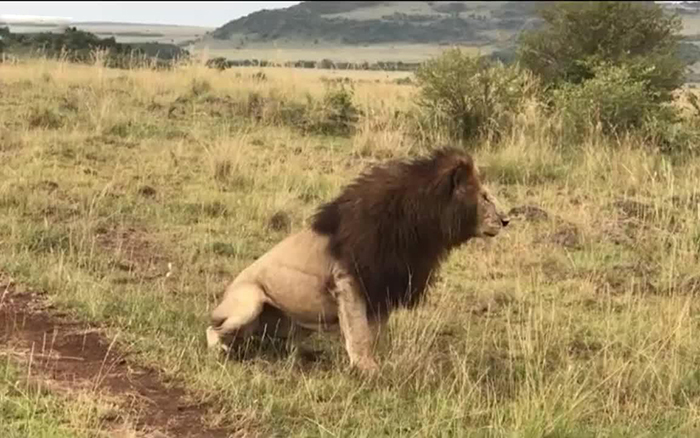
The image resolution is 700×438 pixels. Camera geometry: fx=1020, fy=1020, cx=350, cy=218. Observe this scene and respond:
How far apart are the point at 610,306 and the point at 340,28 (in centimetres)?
268

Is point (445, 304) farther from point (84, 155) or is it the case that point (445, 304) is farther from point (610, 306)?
point (84, 155)

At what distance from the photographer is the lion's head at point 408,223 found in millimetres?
5406

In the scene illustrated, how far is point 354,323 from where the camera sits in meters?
5.33

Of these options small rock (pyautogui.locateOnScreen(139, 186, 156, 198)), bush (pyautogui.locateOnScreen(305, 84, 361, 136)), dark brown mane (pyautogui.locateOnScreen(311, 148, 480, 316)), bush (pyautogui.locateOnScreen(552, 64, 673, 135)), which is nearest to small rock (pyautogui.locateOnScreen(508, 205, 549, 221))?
small rock (pyautogui.locateOnScreen(139, 186, 156, 198))

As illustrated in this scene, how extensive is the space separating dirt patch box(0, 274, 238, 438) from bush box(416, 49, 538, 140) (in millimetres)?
8082

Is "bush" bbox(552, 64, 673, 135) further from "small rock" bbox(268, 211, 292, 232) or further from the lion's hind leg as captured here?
the lion's hind leg

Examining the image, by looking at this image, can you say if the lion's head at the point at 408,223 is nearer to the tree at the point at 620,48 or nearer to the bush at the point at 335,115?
the tree at the point at 620,48

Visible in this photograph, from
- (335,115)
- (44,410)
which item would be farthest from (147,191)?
(44,410)

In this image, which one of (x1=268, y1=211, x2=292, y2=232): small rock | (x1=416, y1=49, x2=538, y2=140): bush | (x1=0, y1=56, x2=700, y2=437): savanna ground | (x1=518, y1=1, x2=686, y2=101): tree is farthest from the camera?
(x1=518, y1=1, x2=686, y2=101): tree

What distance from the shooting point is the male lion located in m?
5.39

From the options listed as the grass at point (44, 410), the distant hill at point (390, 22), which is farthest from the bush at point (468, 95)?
the grass at point (44, 410)

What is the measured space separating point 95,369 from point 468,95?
9.13 meters

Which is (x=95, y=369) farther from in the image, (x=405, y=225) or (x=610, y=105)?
(x=610, y=105)

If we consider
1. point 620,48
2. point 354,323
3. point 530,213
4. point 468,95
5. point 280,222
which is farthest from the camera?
point 620,48
